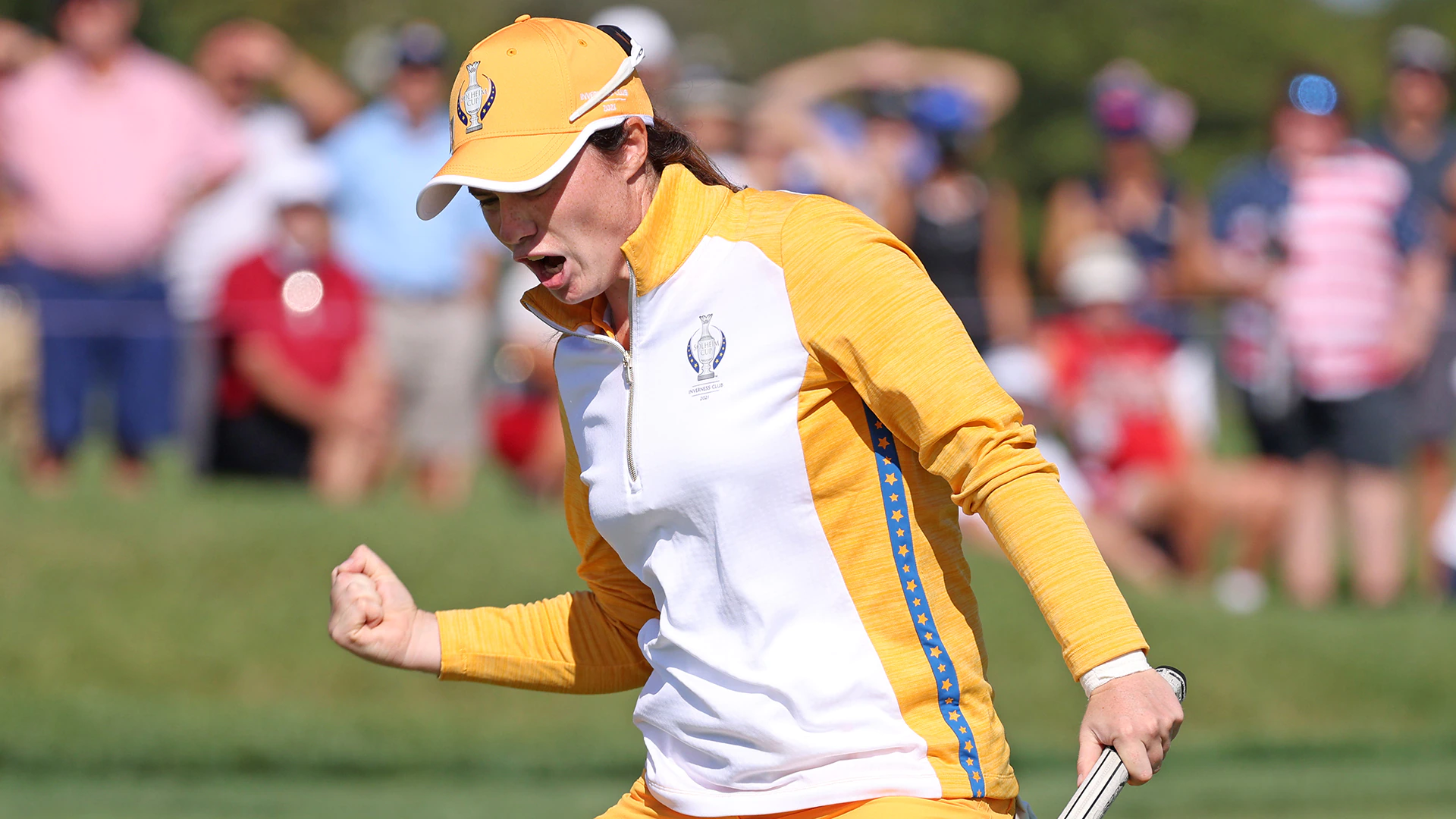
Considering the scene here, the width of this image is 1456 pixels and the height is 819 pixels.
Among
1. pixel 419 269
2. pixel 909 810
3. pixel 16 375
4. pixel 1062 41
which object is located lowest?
pixel 16 375

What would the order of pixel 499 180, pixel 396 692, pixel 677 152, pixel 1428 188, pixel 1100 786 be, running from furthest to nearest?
pixel 1428 188 < pixel 396 692 < pixel 677 152 < pixel 499 180 < pixel 1100 786

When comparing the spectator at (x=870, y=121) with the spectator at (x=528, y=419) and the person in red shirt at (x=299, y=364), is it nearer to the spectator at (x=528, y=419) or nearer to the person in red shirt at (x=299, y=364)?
the spectator at (x=528, y=419)

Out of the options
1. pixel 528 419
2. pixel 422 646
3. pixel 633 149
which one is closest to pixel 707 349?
pixel 633 149

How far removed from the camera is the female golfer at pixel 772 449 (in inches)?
115

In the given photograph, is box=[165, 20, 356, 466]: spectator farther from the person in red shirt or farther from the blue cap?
the blue cap

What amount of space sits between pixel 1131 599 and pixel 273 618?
13.5 feet

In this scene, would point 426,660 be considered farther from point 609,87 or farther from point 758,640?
point 609,87

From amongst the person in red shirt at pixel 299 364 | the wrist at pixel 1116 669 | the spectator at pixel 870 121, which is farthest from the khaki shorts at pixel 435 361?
the wrist at pixel 1116 669

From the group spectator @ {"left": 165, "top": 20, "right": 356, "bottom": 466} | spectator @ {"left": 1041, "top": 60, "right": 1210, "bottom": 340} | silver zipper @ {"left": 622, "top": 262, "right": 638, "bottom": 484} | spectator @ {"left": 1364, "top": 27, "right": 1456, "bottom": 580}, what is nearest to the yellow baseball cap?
silver zipper @ {"left": 622, "top": 262, "right": 638, "bottom": 484}

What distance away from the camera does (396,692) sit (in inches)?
324

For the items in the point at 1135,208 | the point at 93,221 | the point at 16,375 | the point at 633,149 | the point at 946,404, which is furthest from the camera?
the point at 1135,208

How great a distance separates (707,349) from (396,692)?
18.2ft

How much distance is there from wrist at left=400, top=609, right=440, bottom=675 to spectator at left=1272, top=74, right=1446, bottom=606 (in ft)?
22.3

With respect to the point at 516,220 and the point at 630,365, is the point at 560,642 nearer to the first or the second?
the point at 630,365
